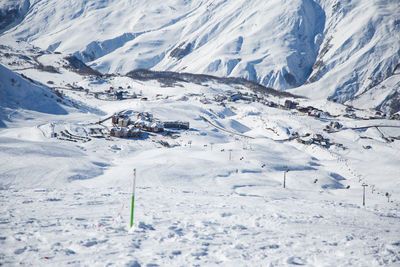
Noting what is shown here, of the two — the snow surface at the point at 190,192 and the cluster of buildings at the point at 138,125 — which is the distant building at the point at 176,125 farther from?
the snow surface at the point at 190,192

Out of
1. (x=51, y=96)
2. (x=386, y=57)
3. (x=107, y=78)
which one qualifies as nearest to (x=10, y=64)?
(x=107, y=78)

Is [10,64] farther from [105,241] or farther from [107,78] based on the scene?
[105,241]

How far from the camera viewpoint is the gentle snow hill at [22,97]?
59.6 m

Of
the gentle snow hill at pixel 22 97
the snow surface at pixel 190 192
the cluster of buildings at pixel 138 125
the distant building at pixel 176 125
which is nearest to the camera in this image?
the snow surface at pixel 190 192

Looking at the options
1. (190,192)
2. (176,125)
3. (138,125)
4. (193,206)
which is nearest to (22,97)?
(138,125)

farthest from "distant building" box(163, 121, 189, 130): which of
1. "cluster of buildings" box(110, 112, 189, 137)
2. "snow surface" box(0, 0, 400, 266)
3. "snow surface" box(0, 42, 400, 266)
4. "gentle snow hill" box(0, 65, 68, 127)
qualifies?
"gentle snow hill" box(0, 65, 68, 127)

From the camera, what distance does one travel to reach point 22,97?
6319 centimetres

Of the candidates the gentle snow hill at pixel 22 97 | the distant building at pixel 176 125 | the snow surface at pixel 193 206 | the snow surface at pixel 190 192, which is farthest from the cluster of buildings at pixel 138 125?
the gentle snow hill at pixel 22 97

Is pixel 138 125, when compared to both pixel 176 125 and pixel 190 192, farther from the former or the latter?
pixel 190 192

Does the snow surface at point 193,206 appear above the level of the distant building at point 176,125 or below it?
below

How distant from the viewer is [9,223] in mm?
8398

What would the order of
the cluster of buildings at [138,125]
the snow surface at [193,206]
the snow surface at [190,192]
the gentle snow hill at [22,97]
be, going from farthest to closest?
the gentle snow hill at [22,97]
the cluster of buildings at [138,125]
the snow surface at [190,192]
the snow surface at [193,206]

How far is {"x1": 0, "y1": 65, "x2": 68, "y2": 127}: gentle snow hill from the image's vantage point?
59.6 m

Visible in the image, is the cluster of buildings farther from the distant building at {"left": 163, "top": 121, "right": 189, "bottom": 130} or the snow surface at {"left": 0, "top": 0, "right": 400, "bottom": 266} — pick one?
the snow surface at {"left": 0, "top": 0, "right": 400, "bottom": 266}
